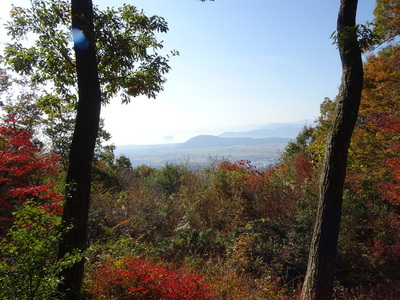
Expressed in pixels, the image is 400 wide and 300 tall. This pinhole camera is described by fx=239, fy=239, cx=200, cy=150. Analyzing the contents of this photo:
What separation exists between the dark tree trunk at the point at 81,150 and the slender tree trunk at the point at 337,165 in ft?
12.7

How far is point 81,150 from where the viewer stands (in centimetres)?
365

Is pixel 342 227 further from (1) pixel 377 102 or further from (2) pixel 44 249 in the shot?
(2) pixel 44 249

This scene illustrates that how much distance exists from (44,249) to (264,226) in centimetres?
673

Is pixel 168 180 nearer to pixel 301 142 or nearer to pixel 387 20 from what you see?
pixel 301 142

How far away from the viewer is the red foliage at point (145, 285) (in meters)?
3.64

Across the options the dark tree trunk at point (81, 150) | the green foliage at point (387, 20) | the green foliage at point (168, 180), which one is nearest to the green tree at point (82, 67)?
the dark tree trunk at point (81, 150)

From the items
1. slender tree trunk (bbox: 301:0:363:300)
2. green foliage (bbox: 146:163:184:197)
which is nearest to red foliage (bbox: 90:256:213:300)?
slender tree trunk (bbox: 301:0:363:300)

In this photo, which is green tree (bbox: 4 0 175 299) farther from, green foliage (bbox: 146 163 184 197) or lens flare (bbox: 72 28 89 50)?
green foliage (bbox: 146 163 184 197)

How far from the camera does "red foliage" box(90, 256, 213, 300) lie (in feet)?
11.9

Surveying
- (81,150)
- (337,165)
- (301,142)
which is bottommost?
(301,142)

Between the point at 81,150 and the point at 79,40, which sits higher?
the point at 79,40

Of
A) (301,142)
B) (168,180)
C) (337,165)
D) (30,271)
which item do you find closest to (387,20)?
(337,165)

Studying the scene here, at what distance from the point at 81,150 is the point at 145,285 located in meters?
2.35

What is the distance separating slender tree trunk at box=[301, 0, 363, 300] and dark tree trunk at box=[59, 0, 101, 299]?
387cm
